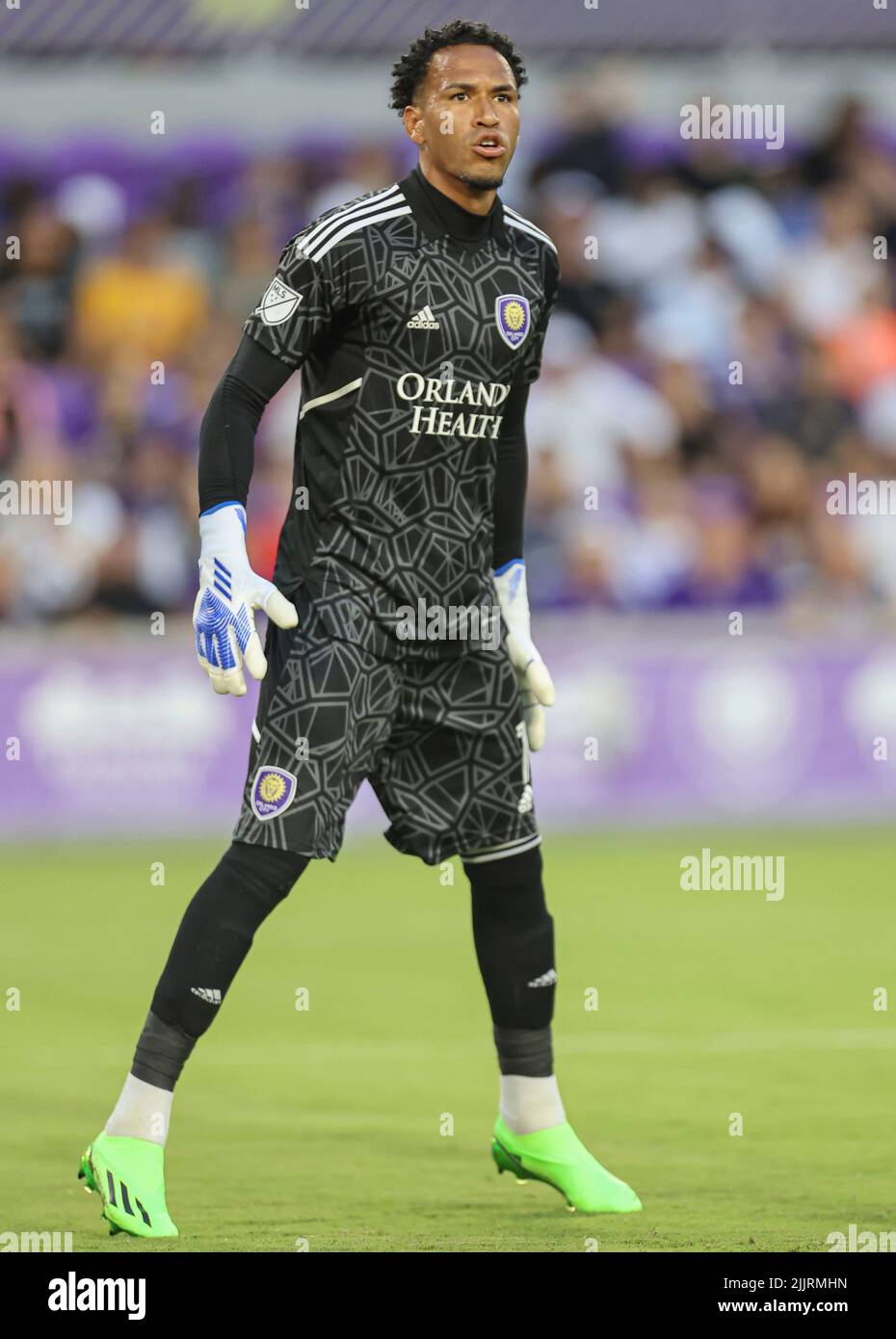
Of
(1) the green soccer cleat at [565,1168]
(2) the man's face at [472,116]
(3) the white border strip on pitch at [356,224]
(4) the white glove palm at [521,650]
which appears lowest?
(1) the green soccer cleat at [565,1168]

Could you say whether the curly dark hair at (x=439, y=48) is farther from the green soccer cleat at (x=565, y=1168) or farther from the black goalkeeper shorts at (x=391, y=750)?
the green soccer cleat at (x=565, y=1168)

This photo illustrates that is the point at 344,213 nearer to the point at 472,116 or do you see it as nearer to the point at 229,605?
the point at 472,116

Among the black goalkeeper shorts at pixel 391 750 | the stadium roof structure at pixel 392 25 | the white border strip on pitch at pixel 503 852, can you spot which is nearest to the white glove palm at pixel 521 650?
the black goalkeeper shorts at pixel 391 750

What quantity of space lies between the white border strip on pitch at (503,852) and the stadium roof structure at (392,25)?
954cm

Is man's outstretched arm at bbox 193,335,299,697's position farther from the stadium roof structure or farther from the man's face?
the stadium roof structure

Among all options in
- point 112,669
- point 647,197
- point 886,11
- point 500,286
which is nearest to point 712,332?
point 647,197

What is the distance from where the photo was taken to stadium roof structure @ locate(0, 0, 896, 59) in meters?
13.9

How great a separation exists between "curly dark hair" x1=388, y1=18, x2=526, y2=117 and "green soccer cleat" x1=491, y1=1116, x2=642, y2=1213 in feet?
7.40

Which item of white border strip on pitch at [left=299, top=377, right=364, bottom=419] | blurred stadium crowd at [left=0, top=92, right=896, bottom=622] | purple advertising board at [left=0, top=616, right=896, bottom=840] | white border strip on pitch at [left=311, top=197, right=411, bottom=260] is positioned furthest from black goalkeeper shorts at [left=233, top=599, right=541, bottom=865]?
blurred stadium crowd at [left=0, top=92, right=896, bottom=622]

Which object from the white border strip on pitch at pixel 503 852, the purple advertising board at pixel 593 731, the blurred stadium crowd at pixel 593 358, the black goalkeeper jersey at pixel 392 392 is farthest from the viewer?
the blurred stadium crowd at pixel 593 358

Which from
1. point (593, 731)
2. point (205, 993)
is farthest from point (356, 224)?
point (593, 731)

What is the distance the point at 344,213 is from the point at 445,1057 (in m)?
2.86

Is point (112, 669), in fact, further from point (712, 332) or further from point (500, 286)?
point (500, 286)

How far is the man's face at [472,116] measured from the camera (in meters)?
4.94
